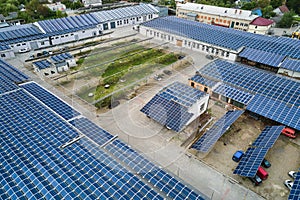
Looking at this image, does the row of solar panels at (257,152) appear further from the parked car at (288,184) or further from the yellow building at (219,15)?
the yellow building at (219,15)

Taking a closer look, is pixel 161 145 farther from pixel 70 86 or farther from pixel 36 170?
pixel 70 86

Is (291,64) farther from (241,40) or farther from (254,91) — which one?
(254,91)

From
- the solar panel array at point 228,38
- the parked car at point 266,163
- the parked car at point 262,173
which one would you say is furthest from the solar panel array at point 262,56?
the parked car at point 262,173

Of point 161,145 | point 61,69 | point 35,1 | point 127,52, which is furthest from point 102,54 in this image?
point 35,1

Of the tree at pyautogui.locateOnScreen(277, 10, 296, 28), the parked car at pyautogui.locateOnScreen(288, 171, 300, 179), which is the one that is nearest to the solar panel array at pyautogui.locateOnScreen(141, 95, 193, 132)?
the parked car at pyautogui.locateOnScreen(288, 171, 300, 179)

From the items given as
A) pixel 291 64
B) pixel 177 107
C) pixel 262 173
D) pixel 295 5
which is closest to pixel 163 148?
pixel 177 107

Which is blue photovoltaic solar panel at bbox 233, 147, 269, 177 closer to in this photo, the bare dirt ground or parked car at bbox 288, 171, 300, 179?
the bare dirt ground

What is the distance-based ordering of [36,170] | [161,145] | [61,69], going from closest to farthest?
[36,170] → [161,145] → [61,69]
